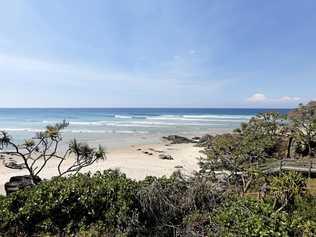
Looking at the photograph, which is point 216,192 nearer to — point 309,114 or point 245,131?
point 245,131

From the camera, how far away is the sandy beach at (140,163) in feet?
51.6

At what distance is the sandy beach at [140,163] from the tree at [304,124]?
6.08 m

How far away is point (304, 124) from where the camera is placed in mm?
15898

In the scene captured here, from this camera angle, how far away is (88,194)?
6.18 m

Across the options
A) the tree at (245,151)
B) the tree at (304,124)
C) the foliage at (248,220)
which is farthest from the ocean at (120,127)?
the foliage at (248,220)

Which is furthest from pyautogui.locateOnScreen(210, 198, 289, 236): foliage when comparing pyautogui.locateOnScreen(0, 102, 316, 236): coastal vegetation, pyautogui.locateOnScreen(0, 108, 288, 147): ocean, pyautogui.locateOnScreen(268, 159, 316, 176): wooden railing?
pyautogui.locateOnScreen(0, 108, 288, 147): ocean

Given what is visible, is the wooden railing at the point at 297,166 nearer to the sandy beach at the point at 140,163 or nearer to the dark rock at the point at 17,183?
the sandy beach at the point at 140,163

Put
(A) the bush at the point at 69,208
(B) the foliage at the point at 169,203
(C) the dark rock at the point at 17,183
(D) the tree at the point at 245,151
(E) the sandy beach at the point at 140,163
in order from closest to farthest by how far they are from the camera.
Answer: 1. (A) the bush at the point at 69,208
2. (B) the foliage at the point at 169,203
3. (D) the tree at the point at 245,151
4. (C) the dark rock at the point at 17,183
5. (E) the sandy beach at the point at 140,163

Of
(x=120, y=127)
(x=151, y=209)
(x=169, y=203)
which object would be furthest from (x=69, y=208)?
(x=120, y=127)

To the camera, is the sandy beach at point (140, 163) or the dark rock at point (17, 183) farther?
the sandy beach at point (140, 163)

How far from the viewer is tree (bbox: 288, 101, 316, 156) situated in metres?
15.5

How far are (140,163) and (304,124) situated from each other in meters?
9.94

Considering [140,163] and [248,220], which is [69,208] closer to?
[248,220]

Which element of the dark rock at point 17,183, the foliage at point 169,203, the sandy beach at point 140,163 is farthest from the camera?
the sandy beach at point 140,163
